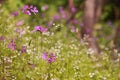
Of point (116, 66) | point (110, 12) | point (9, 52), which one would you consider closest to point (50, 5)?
point (110, 12)

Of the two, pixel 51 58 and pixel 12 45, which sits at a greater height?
pixel 12 45

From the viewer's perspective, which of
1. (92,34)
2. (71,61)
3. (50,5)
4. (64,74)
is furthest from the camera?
(50,5)

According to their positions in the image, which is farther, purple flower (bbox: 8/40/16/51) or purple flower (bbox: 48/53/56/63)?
purple flower (bbox: 8/40/16/51)

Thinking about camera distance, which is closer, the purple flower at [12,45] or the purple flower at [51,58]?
the purple flower at [51,58]

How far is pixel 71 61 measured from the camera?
512 cm

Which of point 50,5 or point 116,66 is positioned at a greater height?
point 50,5

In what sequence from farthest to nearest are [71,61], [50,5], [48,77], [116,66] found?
[50,5], [116,66], [71,61], [48,77]

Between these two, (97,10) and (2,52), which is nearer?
(2,52)

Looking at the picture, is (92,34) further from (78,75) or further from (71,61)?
(78,75)

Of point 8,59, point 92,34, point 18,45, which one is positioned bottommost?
point 8,59

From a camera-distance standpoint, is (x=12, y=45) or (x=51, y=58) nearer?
(x=51, y=58)

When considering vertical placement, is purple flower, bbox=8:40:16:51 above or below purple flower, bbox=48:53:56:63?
above

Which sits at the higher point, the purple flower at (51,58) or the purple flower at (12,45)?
the purple flower at (12,45)

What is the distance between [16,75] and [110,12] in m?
9.73
